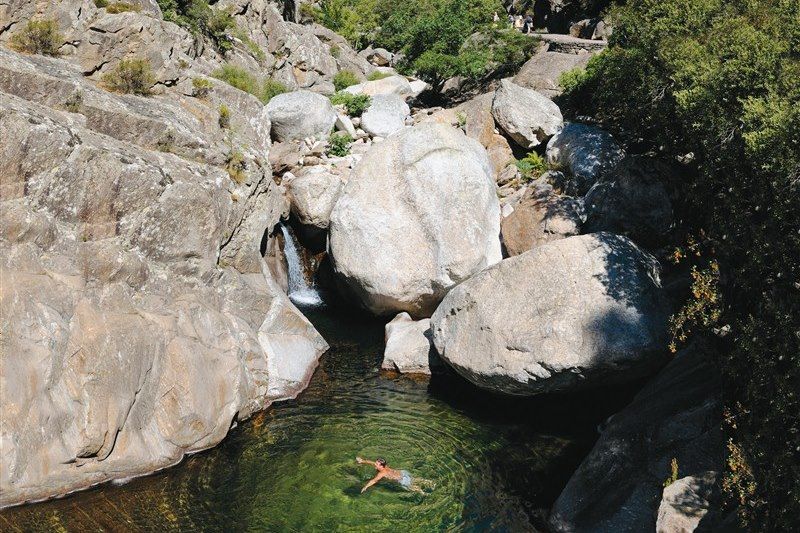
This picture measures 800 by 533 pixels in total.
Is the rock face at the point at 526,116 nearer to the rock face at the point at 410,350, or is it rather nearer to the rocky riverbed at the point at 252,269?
the rocky riverbed at the point at 252,269

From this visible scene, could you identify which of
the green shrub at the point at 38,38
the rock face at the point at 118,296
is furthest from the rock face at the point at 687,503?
the green shrub at the point at 38,38

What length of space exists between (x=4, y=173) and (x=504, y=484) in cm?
1178

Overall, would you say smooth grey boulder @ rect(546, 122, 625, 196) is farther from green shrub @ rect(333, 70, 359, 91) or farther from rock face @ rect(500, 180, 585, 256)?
green shrub @ rect(333, 70, 359, 91)

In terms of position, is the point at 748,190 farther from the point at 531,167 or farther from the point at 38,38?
the point at 38,38

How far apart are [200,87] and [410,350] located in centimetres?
1066

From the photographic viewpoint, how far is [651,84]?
1925cm

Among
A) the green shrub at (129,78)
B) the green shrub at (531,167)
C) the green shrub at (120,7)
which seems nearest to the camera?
the green shrub at (129,78)

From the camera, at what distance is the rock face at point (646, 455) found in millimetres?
11922

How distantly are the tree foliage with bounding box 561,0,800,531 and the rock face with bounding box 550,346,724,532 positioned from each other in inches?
41.8

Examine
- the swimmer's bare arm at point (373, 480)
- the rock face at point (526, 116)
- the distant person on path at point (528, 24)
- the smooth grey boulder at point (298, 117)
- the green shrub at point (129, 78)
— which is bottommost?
the distant person on path at point (528, 24)

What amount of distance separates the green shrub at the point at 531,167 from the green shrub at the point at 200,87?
461 inches

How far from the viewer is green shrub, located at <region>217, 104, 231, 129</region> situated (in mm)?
21109

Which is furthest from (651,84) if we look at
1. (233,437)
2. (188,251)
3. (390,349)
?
(233,437)

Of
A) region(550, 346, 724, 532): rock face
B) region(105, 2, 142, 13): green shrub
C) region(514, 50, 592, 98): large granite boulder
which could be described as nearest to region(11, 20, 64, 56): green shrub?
region(105, 2, 142, 13): green shrub
